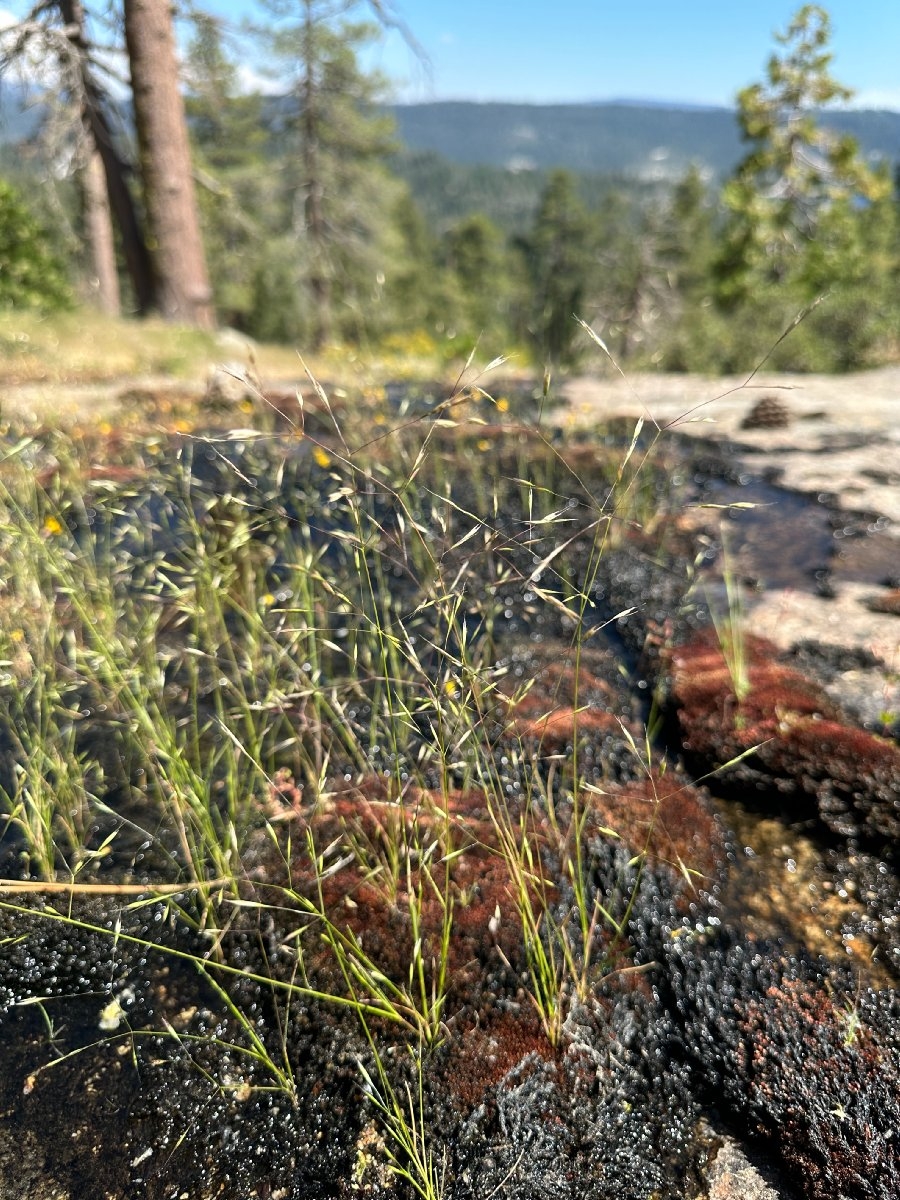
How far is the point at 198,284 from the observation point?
12.0 m

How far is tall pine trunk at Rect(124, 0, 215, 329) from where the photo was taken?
393 inches

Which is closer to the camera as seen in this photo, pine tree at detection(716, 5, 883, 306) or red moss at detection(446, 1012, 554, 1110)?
red moss at detection(446, 1012, 554, 1110)

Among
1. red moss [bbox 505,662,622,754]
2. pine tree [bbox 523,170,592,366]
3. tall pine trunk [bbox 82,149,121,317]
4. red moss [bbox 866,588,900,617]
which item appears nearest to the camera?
red moss [bbox 505,662,622,754]

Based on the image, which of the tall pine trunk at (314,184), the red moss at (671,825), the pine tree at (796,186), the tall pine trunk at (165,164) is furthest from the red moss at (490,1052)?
the pine tree at (796,186)

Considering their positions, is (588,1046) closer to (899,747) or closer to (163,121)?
(899,747)

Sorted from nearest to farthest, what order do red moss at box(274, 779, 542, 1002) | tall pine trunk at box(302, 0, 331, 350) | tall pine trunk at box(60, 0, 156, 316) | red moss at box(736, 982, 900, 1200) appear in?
red moss at box(736, 982, 900, 1200)
red moss at box(274, 779, 542, 1002)
tall pine trunk at box(60, 0, 156, 316)
tall pine trunk at box(302, 0, 331, 350)

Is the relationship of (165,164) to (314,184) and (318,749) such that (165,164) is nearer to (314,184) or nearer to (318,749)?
(314,184)

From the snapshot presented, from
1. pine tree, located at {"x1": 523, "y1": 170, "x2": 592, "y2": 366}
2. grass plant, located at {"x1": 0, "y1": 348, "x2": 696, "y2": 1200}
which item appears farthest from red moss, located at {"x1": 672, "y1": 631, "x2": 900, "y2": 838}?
pine tree, located at {"x1": 523, "y1": 170, "x2": 592, "y2": 366}

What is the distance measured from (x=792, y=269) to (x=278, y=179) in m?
17.0

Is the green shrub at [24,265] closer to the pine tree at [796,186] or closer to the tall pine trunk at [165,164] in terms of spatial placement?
the tall pine trunk at [165,164]

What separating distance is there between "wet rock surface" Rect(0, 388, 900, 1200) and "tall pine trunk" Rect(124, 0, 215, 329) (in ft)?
39.0

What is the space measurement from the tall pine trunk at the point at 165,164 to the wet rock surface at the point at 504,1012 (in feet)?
39.0

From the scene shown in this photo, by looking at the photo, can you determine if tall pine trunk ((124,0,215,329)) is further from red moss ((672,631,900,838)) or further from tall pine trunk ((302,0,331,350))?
red moss ((672,631,900,838))

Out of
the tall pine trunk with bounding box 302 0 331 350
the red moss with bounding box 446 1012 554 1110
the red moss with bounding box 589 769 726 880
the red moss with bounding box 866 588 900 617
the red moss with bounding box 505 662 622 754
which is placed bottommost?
the red moss with bounding box 446 1012 554 1110
